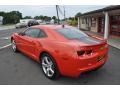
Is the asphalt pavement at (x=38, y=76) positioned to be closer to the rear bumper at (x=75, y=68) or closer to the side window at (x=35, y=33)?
the rear bumper at (x=75, y=68)

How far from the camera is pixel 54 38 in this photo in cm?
503

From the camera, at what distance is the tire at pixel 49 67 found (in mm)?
4730

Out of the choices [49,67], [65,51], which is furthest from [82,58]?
[49,67]

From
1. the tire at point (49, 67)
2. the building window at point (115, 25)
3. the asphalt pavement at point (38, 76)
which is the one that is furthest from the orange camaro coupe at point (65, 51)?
the building window at point (115, 25)

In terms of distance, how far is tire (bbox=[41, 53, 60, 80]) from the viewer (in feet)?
15.5

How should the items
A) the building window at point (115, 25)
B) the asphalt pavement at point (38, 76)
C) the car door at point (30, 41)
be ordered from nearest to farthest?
the asphalt pavement at point (38, 76)
the car door at point (30, 41)
the building window at point (115, 25)

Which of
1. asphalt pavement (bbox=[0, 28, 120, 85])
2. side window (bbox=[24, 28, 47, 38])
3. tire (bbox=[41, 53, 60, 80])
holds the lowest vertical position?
asphalt pavement (bbox=[0, 28, 120, 85])

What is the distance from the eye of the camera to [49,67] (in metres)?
5.00

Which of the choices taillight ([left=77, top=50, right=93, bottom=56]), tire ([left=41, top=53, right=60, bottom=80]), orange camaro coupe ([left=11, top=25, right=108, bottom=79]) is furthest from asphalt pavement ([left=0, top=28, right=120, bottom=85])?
taillight ([left=77, top=50, right=93, bottom=56])

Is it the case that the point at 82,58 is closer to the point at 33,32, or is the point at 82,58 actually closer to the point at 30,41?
the point at 30,41

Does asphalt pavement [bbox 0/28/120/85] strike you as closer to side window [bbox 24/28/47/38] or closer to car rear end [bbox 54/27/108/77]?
car rear end [bbox 54/27/108/77]

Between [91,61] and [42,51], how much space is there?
154cm
